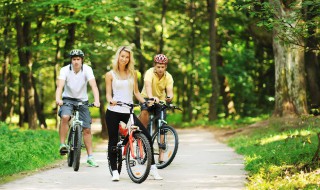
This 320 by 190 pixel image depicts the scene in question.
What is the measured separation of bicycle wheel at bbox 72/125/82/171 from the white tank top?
152 cm

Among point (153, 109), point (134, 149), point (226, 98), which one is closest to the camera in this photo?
point (134, 149)

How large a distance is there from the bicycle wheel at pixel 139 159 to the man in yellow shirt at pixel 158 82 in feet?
6.14

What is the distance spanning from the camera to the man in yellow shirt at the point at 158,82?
10.8 meters

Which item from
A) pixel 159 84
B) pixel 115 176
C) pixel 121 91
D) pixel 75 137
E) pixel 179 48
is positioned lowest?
pixel 115 176

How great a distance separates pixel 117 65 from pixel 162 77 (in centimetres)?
192

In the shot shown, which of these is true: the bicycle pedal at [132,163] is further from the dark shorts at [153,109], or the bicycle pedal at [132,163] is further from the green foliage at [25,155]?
the green foliage at [25,155]

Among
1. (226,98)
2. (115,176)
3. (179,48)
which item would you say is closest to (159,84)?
(115,176)

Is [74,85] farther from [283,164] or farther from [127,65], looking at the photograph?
[283,164]

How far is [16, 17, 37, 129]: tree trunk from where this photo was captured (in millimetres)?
24234

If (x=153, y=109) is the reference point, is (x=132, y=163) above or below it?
below

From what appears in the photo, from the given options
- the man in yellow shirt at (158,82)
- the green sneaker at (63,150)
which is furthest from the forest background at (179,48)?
the green sneaker at (63,150)

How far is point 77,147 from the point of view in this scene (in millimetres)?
10461

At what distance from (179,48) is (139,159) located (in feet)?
100

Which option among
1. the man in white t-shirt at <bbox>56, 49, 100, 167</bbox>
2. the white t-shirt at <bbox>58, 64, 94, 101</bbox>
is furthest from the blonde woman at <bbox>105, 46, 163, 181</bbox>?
the white t-shirt at <bbox>58, 64, 94, 101</bbox>
